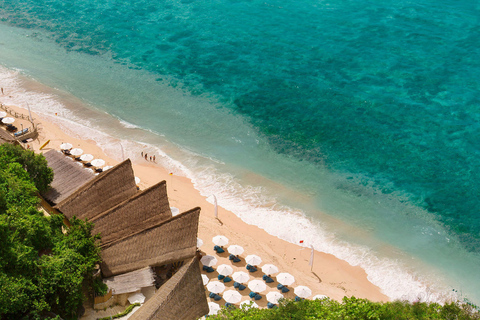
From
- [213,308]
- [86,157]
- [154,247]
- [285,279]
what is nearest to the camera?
[213,308]

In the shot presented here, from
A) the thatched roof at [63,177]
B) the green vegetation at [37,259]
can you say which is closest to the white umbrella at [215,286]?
the green vegetation at [37,259]

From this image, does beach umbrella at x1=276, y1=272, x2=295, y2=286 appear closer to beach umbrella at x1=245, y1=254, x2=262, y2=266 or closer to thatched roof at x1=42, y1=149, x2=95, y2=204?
beach umbrella at x1=245, y1=254, x2=262, y2=266

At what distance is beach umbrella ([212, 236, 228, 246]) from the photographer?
34062 millimetres

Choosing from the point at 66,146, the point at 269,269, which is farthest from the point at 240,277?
the point at 66,146

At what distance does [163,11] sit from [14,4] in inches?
1140

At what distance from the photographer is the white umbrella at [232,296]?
97.4 ft

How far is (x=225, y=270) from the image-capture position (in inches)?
1252

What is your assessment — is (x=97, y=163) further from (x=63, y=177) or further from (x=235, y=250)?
(x=235, y=250)

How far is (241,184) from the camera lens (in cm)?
4353

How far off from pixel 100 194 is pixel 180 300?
1119cm

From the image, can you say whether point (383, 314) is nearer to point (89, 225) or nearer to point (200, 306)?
point (200, 306)

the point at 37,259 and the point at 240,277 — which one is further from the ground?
the point at 37,259

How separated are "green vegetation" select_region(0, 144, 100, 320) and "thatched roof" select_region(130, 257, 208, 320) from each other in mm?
4093

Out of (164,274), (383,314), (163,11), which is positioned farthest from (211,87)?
(383,314)
